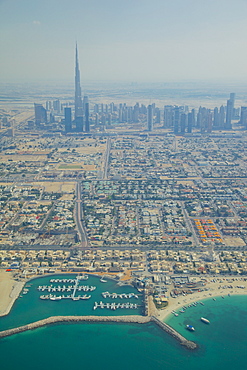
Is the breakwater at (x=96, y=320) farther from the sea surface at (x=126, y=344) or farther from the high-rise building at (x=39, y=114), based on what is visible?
the high-rise building at (x=39, y=114)

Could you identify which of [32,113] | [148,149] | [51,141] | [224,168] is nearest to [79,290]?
[224,168]

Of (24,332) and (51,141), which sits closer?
(24,332)

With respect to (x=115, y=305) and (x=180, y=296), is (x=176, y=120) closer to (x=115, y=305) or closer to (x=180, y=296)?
(x=180, y=296)

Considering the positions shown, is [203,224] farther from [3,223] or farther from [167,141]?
[167,141]

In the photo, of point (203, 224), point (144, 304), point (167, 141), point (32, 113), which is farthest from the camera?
point (32, 113)

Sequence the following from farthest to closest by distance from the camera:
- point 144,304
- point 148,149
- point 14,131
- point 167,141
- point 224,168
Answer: point 14,131 → point 167,141 → point 148,149 → point 224,168 → point 144,304

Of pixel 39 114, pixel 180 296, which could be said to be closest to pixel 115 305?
pixel 180 296

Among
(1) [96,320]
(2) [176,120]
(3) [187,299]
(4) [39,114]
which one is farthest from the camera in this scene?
(4) [39,114]

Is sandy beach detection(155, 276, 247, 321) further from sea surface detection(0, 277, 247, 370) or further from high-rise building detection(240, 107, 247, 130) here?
high-rise building detection(240, 107, 247, 130)
